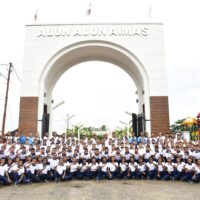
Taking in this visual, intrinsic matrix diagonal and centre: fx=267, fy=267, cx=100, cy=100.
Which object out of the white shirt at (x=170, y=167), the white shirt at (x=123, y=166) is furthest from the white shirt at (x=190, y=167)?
the white shirt at (x=123, y=166)

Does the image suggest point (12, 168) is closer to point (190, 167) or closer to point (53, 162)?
point (53, 162)

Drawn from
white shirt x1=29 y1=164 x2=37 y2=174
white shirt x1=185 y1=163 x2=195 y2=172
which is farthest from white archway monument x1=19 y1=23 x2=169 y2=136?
white shirt x1=29 y1=164 x2=37 y2=174

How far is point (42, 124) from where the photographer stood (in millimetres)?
14156

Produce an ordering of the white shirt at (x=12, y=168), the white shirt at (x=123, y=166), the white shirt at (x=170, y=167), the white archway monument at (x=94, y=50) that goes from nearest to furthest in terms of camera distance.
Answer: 1. the white shirt at (x=12, y=168)
2. the white shirt at (x=170, y=167)
3. the white shirt at (x=123, y=166)
4. the white archway monument at (x=94, y=50)

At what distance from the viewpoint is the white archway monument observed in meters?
14.2

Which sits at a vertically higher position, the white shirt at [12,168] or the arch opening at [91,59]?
the arch opening at [91,59]

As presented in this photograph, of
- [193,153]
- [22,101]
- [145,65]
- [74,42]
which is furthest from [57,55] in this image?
[193,153]

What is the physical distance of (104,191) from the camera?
7371mm

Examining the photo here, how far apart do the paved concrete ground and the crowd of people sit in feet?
1.83

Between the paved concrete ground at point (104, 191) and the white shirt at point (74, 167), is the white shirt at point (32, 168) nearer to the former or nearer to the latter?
the paved concrete ground at point (104, 191)

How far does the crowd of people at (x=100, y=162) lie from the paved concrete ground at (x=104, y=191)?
559 millimetres

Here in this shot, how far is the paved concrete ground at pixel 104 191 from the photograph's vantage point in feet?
22.2

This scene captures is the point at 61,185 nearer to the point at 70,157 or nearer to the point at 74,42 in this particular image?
the point at 70,157

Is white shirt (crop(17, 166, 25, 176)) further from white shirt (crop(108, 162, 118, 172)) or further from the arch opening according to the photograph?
the arch opening
